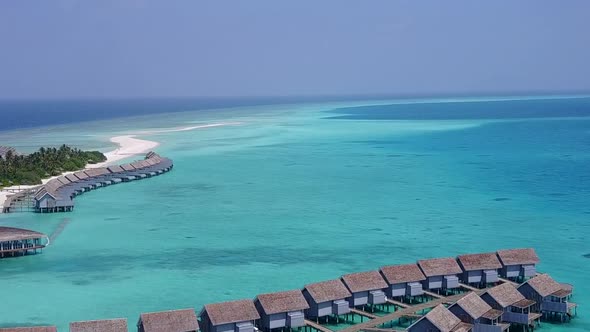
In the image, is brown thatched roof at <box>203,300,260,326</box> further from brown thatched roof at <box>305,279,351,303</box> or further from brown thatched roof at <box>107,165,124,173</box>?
brown thatched roof at <box>107,165,124,173</box>

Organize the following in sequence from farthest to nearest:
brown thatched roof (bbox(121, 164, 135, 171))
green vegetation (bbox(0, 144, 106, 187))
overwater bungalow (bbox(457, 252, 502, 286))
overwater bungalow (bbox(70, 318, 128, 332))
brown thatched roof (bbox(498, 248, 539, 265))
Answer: brown thatched roof (bbox(121, 164, 135, 171)) → green vegetation (bbox(0, 144, 106, 187)) → brown thatched roof (bbox(498, 248, 539, 265)) → overwater bungalow (bbox(457, 252, 502, 286)) → overwater bungalow (bbox(70, 318, 128, 332))

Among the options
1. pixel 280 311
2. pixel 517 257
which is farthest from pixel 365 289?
pixel 517 257

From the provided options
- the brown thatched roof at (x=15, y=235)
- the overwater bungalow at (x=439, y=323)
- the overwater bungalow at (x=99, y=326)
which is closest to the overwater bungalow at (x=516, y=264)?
the overwater bungalow at (x=439, y=323)

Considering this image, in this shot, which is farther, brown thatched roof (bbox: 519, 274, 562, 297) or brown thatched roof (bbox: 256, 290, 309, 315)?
brown thatched roof (bbox: 519, 274, 562, 297)

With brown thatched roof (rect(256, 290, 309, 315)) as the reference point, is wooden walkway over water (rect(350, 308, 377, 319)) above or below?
below

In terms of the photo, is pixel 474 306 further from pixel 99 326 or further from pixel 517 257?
pixel 99 326

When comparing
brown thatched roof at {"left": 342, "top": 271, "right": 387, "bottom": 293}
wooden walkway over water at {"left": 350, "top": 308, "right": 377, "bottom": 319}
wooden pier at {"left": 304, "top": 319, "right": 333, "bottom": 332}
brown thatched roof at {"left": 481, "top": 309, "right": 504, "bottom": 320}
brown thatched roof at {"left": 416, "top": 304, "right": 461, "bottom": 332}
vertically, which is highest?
brown thatched roof at {"left": 342, "top": 271, "right": 387, "bottom": 293}

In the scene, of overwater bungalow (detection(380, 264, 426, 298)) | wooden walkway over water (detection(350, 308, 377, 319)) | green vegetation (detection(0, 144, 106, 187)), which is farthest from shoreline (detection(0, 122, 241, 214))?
overwater bungalow (detection(380, 264, 426, 298))
